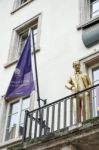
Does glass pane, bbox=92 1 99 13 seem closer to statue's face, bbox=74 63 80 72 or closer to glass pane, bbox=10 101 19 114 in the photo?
statue's face, bbox=74 63 80 72

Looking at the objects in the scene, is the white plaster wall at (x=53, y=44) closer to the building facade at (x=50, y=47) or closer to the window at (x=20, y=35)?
the building facade at (x=50, y=47)

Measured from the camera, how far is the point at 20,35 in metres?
Answer: 16.5

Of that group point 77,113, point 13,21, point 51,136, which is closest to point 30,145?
point 51,136

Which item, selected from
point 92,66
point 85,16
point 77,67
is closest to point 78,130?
point 77,67

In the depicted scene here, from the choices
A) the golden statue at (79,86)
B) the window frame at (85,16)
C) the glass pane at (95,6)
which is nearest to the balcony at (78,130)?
the golden statue at (79,86)

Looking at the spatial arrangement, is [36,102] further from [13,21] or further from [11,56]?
[13,21]

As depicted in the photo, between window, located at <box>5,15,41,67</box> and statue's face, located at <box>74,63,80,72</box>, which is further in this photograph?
window, located at <box>5,15,41,67</box>

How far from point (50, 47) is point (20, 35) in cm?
307

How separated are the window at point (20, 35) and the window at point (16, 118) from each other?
1937 mm

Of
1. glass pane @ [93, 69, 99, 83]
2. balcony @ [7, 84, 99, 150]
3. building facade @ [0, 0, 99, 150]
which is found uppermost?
building facade @ [0, 0, 99, 150]

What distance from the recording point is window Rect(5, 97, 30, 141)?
1305 centimetres

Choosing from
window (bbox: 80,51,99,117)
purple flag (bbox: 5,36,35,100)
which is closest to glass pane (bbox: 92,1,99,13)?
window (bbox: 80,51,99,117)

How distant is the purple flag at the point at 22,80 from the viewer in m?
12.0

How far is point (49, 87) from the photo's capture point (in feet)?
41.6
